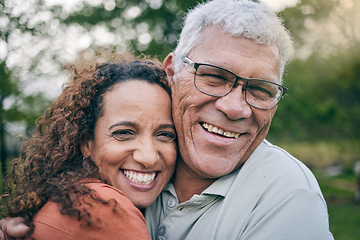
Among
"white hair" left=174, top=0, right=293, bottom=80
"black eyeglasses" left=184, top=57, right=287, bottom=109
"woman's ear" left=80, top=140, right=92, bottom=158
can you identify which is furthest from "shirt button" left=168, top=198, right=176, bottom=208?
"white hair" left=174, top=0, right=293, bottom=80

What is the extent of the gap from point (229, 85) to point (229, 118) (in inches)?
8.9

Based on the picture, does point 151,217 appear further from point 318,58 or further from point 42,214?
point 318,58

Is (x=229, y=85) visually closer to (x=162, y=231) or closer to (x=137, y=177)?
(x=137, y=177)

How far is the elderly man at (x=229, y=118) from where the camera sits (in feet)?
7.04

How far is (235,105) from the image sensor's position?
7.34ft

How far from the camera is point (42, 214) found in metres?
1.90

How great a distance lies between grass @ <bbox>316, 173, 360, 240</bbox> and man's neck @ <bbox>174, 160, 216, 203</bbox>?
23.8 feet

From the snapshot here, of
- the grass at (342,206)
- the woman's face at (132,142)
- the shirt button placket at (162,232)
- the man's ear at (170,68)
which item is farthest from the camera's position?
the grass at (342,206)

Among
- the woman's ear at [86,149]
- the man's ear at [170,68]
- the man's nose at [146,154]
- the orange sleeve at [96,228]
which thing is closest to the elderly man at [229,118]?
the man's ear at [170,68]

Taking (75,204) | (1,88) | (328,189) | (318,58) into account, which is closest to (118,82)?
(75,204)

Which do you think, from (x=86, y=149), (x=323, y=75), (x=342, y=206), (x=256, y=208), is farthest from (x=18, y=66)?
(x=342, y=206)

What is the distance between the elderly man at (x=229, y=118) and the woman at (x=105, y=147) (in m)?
0.19

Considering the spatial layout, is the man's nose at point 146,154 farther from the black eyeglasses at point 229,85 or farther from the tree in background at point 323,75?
the tree in background at point 323,75

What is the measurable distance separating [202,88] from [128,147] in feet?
2.15
